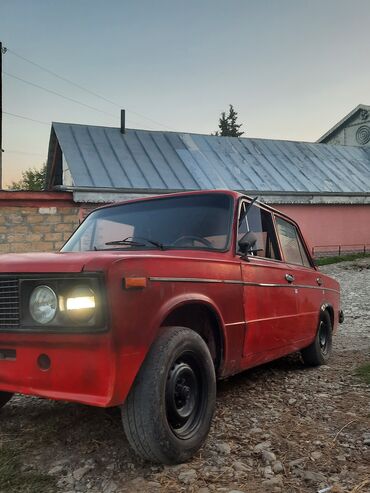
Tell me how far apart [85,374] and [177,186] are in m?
14.9

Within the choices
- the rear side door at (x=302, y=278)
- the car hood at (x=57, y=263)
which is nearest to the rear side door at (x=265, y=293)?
the rear side door at (x=302, y=278)

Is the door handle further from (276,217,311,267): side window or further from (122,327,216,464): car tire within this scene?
(122,327,216,464): car tire

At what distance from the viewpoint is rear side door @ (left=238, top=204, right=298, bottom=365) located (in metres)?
3.69

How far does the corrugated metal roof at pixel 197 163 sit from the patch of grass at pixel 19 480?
13.1m

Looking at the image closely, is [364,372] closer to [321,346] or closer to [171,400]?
[321,346]

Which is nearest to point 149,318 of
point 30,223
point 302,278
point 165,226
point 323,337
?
point 165,226

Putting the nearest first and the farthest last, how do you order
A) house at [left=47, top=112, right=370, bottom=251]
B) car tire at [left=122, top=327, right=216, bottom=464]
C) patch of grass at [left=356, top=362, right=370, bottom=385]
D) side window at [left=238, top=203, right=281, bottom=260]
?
car tire at [left=122, top=327, right=216, bottom=464], side window at [left=238, top=203, right=281, bottom=260], patch of grass at [left=356, top=362, right=370, bottom=385], house at [left=47, top=112, right=370, bottom=251]

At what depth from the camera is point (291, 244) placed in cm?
519

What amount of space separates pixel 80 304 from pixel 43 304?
25 centimetres

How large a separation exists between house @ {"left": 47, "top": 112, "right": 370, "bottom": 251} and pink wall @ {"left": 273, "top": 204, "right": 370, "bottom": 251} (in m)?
0.04

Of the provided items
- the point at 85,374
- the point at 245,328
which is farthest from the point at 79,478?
the point at 245,328

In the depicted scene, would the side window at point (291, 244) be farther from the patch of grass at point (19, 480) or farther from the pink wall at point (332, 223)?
the pink wall at point (332, 223)

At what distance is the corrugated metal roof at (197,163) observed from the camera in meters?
16.9

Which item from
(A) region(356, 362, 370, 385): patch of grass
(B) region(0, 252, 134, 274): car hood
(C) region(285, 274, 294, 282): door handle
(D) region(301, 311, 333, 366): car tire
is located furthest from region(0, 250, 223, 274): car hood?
(D) region(301, 311, 333, 366): car tire
